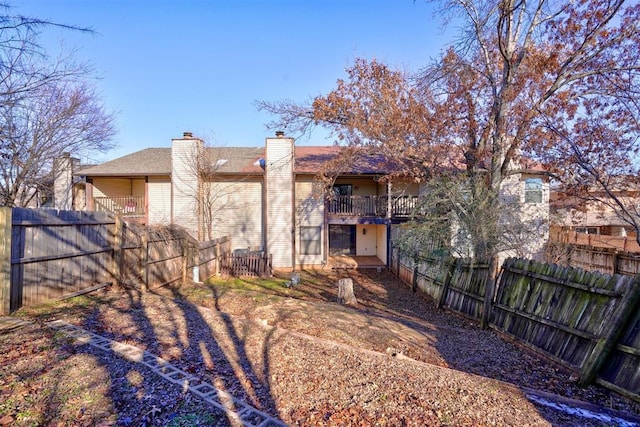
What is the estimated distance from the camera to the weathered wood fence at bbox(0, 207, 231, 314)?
552cm

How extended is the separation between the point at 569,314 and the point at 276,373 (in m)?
4.45

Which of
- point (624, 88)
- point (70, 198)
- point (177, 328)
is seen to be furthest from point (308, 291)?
point (70, 198)

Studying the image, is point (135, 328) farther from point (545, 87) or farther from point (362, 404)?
point (545, 87)

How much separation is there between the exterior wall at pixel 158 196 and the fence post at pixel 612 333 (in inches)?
731

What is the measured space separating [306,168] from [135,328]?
1337 cm

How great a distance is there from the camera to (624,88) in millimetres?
9781

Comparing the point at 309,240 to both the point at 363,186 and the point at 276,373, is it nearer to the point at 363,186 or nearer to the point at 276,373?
the point at 363,186

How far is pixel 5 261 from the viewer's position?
532 centimetres

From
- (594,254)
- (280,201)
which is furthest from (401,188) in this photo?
(594,254)

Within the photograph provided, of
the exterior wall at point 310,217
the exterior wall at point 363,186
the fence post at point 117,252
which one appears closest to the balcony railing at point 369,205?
the exterior wall at point 310,217

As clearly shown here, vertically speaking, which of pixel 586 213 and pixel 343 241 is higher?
pixel 586 213

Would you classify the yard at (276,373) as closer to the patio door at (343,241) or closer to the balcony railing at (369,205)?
the balcony railing at (369,205)

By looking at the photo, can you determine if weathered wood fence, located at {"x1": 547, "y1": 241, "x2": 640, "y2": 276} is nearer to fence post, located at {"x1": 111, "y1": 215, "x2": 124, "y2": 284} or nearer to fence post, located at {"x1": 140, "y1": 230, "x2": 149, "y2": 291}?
fence post, located at {"x1": 140, "y1": 230, "x2": 149, "y2": 291}

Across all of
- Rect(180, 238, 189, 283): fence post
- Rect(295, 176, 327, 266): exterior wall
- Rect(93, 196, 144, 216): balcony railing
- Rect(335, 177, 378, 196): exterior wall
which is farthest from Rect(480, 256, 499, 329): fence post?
Rect(93, 196, 144, 216): balcony railing
